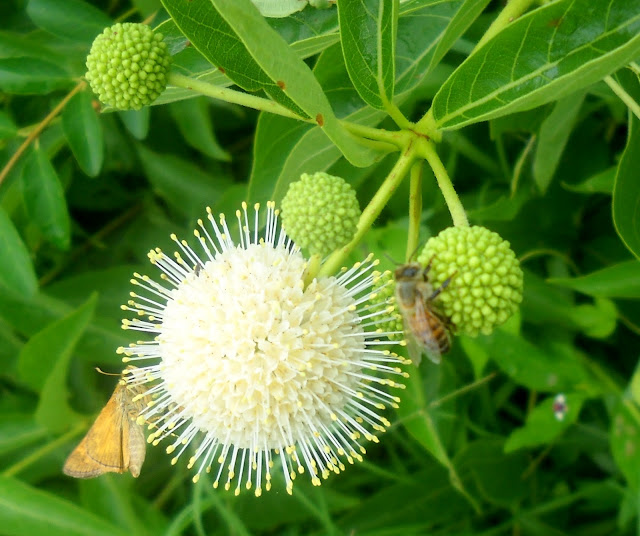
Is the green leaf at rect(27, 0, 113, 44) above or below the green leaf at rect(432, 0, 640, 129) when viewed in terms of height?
below

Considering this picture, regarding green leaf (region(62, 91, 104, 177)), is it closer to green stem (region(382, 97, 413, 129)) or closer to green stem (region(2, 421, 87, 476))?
green stem (region(382, 97, 413, 129))

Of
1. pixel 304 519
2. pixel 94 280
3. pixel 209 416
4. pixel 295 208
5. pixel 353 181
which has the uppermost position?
pixel 295 208

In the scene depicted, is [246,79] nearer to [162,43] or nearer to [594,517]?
[162,43]

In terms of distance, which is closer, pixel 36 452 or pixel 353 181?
pixel 353 181

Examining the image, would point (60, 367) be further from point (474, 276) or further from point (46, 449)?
point (474, 276)

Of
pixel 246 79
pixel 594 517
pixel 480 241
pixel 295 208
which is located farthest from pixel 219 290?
pixel 594 517

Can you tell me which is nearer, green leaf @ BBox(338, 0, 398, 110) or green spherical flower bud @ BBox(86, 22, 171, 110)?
green leaf @ BBox(338, 0, 398, 110)

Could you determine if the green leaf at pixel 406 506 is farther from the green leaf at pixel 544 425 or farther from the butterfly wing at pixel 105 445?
the butterfly wing at pixel 105 445

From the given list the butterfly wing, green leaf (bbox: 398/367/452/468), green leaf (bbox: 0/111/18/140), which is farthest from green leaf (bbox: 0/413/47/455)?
green leaf (bbox: 398/367/452/468)
